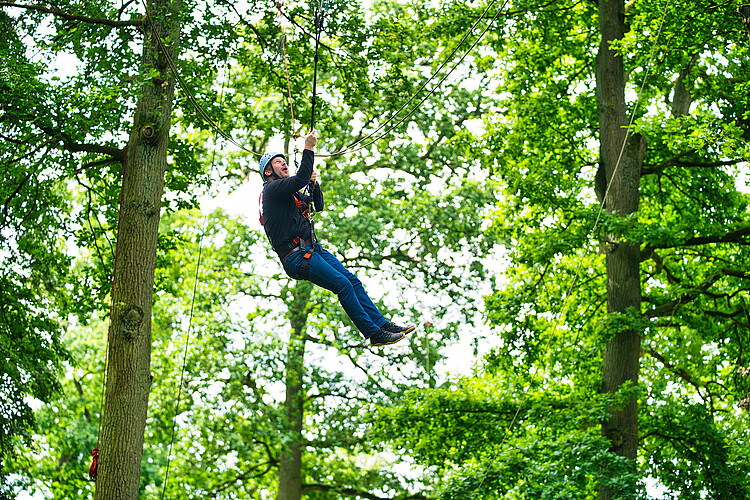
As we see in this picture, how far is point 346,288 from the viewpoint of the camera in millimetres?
6336

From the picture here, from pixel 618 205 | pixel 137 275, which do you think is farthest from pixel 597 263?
pixel 137 275

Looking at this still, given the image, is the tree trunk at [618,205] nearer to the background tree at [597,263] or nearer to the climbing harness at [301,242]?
the background tree at [597,263]

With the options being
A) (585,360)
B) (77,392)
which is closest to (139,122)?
(585,360)

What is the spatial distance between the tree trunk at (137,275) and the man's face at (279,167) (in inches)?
89.6

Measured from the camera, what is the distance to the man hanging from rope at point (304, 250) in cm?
629

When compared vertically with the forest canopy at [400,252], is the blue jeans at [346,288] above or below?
below

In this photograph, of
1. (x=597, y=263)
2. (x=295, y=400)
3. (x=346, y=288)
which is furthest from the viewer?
(x=295, y=400)

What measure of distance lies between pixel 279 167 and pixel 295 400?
10.5 metres

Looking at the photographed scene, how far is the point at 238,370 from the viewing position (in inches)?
608

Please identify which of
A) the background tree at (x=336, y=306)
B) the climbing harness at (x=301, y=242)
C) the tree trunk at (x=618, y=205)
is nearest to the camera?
the climbing harness at (x=301, y=242)

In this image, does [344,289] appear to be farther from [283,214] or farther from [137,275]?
[137,275]

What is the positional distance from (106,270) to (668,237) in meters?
6.88

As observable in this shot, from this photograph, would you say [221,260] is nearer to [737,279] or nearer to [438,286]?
[438,286]

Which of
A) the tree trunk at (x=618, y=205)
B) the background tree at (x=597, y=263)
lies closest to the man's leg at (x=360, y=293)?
the background tree at (x=597, y=263)
